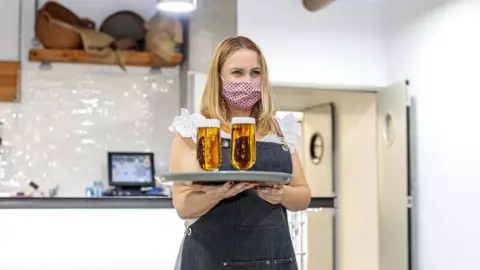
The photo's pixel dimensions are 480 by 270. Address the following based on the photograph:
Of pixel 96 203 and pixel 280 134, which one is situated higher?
pixel 280 134

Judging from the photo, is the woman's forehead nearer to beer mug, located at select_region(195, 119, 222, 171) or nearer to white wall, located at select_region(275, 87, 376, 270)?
beer mug, located at select_region(195, 119, 222, 171)

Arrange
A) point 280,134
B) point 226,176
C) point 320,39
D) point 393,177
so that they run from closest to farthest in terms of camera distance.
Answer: point 226,176
point 280,134
point 393,177
point 320,39

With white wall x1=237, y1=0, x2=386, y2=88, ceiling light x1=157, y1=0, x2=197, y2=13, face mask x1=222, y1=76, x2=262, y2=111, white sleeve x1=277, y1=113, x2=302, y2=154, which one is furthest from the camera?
white wall x1=237, y1=0, x2=386, y2=88

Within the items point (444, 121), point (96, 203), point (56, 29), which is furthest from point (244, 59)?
point (56, 29)

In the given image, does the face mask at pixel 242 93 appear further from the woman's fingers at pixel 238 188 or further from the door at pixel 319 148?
the door at pixel 319 148

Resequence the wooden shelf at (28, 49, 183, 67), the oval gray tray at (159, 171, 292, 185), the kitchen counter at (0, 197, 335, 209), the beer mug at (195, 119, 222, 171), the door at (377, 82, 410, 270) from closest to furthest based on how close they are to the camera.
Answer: the oval gray tray at (159, 171, 292, 185) < the beer mug at (195, 119, 222, 171) < the kitchen counter at (0, 197, 335, 209) < the door at (377, 82, 410, 270) < the wooden shelf at (28, 49, 183, 67)

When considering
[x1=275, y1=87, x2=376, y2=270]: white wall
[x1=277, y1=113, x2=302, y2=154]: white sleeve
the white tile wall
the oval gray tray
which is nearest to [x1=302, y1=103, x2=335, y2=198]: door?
[x1=275, y1=87, x2=376, y2=270]: white wall

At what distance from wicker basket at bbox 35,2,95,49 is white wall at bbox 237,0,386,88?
1588mm

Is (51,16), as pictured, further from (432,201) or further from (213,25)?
(432,201)

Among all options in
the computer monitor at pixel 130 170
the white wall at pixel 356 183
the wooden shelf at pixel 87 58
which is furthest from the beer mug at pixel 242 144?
the wooden shelf at pixel 87 58

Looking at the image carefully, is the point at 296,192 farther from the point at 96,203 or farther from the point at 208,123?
the point at 96,203

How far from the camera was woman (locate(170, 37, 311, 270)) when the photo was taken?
6.08 feet

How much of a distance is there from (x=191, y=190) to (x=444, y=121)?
141 inches

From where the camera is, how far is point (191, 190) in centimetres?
179
